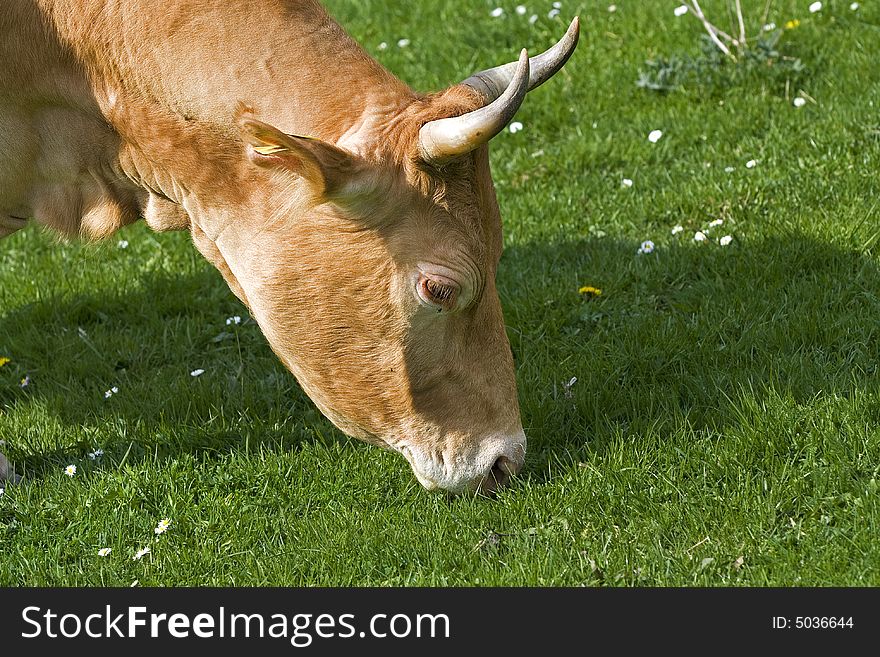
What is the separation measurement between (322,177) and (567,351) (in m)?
2.33

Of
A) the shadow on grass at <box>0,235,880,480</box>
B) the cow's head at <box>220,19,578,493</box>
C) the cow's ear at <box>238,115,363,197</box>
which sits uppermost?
the cow's ear at <box>238,115,363,197</box>

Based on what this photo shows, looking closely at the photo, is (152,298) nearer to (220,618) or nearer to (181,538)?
(181,538)

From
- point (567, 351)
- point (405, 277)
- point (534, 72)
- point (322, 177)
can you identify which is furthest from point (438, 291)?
point (567, 351)

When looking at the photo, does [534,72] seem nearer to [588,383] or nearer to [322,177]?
[322,177]

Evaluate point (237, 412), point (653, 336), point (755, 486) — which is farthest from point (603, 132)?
point (755, 486)

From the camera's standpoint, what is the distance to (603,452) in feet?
17.2

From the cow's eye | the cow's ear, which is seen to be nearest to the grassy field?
the cow's eye

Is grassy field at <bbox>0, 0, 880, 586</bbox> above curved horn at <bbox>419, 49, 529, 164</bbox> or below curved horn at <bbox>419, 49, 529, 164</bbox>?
below

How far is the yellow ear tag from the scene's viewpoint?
164 inches

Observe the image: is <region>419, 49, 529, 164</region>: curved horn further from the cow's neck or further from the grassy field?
the grassy field

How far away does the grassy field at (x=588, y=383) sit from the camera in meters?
4.76

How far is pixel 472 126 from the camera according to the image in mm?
4246

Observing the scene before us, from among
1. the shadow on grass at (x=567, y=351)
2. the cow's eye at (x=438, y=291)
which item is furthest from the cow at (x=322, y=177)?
the shadow on grass at (x=567, y=351)

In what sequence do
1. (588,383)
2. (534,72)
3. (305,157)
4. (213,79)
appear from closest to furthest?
(305,157) < (213,79) < (534,72) < (588,383)
